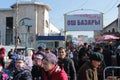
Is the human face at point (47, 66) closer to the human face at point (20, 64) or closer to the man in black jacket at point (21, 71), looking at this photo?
the man in black jacket at point (21, 71)

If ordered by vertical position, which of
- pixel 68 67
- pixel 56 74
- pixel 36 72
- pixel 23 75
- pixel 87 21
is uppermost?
pixel 87 21

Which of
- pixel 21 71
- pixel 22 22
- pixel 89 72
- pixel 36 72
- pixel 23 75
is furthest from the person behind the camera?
pixel 22 22

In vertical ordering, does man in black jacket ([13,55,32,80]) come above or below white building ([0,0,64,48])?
below

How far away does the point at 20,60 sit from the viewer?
287 inches

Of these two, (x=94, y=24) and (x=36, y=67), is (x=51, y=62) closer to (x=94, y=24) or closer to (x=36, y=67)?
(x=36, y=67)

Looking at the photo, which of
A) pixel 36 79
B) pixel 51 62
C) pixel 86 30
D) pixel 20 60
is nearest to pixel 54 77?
pixel 51 62

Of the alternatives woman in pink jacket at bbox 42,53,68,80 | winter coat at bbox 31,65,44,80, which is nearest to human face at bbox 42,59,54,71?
woman in pink jacket at bbox 42,53,68,80

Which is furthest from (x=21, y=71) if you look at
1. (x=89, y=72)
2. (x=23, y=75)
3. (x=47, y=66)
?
(x=47, y=66)

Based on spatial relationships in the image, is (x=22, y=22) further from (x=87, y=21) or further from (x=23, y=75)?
(x=23, y=75)

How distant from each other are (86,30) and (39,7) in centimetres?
2780

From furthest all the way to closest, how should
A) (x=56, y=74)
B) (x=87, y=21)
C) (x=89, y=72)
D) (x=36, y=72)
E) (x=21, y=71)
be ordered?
(x=87, y=21)
(x=36, y=72)
(x=89, y=72)
(x=21, y=71)
(x=56, y=74)

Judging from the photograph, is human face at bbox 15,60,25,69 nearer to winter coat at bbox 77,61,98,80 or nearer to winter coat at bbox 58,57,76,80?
winter coat at bbox 77,61,98,80

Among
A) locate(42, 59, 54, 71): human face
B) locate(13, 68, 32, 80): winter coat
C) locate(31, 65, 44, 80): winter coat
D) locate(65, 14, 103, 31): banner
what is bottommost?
locate(31, 65, 44, 80): winter coat

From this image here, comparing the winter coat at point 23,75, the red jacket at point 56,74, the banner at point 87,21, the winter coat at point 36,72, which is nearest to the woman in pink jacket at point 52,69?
the red jacket at point 56,74
